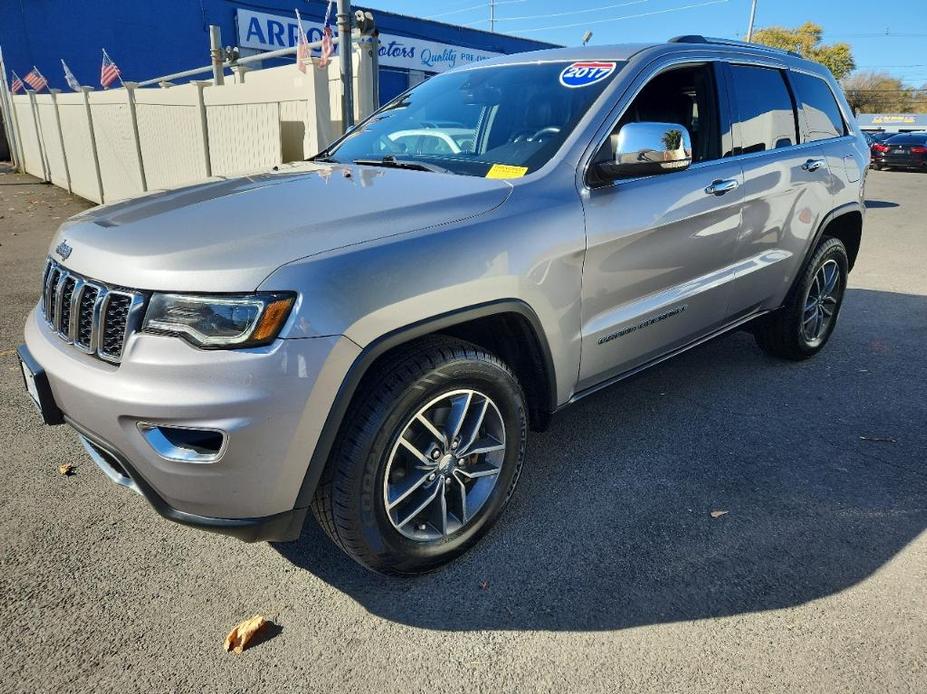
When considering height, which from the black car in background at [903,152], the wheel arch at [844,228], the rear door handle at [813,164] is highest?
the rear door handle at [813,164]

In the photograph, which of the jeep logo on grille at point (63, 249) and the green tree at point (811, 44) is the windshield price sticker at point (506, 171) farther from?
the green tree at point (811, 44)

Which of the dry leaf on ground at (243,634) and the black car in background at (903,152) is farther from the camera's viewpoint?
the black car in background at (903,152)

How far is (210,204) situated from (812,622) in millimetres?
2534

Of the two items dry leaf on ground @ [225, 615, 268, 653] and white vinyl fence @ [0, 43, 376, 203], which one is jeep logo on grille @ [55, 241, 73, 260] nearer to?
white vinyl fence @ [0, 43, 376, 203]

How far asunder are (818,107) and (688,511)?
10.1ft

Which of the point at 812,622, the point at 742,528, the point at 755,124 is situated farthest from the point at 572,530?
the point at 755,124

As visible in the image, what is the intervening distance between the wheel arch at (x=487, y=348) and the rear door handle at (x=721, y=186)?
1.36 m

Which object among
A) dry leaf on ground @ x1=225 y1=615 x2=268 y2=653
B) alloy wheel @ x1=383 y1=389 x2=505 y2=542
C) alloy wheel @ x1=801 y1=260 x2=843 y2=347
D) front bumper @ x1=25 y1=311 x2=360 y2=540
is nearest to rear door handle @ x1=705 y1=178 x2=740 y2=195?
alloy wheel @ x1=801 y1=260 x2=843 y2=347

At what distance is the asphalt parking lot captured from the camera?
6.91 ft

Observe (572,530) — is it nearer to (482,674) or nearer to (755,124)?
(482,674)

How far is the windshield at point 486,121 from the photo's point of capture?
2.88 metres

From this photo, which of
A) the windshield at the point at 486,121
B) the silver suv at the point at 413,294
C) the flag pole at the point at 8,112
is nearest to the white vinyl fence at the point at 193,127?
the windshield at the point at 486,121

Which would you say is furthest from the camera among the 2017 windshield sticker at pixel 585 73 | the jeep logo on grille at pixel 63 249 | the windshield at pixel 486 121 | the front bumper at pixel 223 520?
the 2017 windshield sticker at pixel 585 73

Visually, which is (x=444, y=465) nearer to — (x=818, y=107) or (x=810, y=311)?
(x=810, y=311)
